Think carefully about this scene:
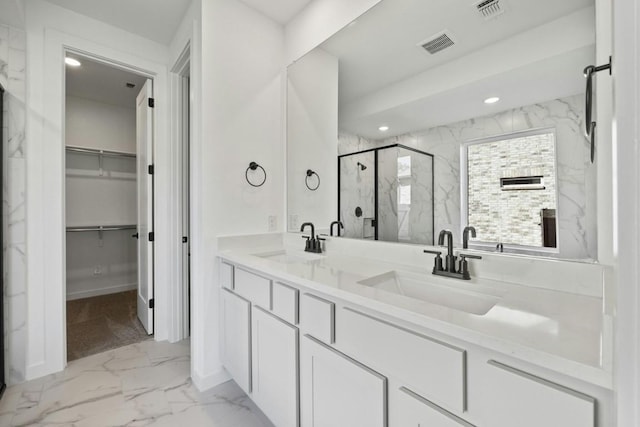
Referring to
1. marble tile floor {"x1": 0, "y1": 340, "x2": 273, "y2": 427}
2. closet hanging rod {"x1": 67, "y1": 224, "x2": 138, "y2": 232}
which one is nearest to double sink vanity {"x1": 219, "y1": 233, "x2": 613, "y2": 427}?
marble tile floor {"x1": 0, "y1": 340, "x2": 273, "y2": 427}

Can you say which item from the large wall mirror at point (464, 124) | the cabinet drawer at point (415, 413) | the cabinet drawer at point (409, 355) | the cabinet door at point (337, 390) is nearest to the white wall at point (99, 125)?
the large wall mirror at point (464, 124)

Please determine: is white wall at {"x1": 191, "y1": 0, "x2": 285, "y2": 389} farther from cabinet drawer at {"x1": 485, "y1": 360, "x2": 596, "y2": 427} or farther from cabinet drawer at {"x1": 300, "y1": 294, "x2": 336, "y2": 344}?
cabinet drawer at {"x1": 485, "y1": 360, "x2": 596, "y2": 427}

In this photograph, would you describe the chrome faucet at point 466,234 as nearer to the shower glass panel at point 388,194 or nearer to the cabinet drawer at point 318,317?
the shower glass panel at point 388,194

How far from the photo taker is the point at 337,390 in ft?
3.39

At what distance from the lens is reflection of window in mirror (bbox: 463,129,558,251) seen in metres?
1.01

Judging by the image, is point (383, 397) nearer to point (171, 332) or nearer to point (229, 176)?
point (229, 176)

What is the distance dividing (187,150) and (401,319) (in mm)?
2483

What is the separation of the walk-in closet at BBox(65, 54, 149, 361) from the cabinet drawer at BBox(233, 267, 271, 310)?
2206 mm

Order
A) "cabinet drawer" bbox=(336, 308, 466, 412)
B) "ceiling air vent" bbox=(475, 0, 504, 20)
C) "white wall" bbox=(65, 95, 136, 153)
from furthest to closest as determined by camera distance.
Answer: "white wall" bbox=(65, 95, 136, 153) < "ceiling air vent" bbox=(475, 0, 504, 20) < "cabinet drawer" bbox=(336, 308, 466, 412)

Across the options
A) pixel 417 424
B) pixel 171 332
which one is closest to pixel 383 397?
pixel 417 424

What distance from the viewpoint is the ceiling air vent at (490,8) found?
1.14 m

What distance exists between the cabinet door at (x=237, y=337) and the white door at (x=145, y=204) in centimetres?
118

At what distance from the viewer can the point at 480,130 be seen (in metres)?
1.16

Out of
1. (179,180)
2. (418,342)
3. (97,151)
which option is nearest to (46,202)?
(179,180)
